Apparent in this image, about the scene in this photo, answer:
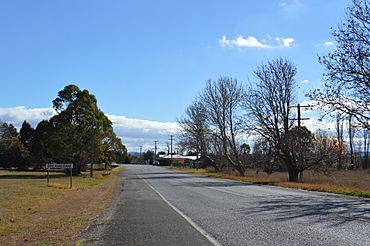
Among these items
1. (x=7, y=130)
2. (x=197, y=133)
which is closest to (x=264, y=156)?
(x=197, y=133)

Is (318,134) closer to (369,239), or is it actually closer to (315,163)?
(315,163)

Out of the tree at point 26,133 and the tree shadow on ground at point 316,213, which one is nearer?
the tree shadow on ground at point 316,213

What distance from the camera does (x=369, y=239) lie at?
382 inches

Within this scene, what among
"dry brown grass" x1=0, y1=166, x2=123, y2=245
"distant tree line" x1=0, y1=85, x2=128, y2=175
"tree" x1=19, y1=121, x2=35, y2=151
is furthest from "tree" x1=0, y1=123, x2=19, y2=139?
"dry brown grass" x1=0, y1=166, x2=123, y2=245

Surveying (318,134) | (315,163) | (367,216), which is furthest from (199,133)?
(367,216)

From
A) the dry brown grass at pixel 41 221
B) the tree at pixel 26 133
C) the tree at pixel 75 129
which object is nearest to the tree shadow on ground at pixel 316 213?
the dry brown grass at pixel 41 221

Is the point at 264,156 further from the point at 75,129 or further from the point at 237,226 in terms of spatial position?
the point at 237,226

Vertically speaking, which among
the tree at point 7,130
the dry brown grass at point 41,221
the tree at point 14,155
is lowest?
the dry brown grass at point 41,221

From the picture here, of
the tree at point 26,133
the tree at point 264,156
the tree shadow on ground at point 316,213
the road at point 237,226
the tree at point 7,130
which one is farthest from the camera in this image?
the tree at point 7,130

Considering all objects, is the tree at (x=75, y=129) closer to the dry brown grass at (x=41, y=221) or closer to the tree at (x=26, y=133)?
the dry brown grass at (x=41, y=221)

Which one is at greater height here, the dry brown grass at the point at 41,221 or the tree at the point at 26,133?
the tree at the point at 26,133

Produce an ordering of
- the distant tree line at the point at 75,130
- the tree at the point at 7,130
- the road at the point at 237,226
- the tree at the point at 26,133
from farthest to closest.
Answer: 1. the tree at the point at 7,130
2. the tree at the point at 26,133
3. the distant tree line at the point at 75,130
4. the road at the point at 237,226

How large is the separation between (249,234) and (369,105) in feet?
60.7

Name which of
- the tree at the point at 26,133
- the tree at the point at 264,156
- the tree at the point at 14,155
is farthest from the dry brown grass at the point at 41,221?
the tree at the point at 26,133
